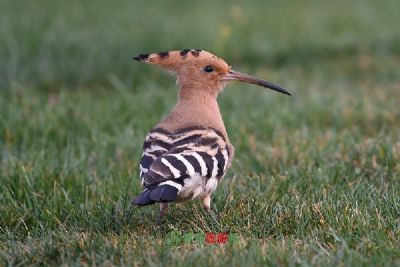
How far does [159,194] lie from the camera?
343cm

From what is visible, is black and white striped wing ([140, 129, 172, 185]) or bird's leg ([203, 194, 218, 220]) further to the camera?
bird's leg ([203, 194, 218, 220])

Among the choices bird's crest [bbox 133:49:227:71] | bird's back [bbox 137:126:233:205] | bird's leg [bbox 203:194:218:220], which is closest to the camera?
bird's back [bbox 137:126:233:205]

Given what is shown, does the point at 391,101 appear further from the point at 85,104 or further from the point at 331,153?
the point at 85,104

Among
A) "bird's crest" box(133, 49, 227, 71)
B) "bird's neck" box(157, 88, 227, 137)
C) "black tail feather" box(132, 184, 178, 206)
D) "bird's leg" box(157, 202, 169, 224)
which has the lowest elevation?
"bird's leg" box(157, 202, 169, 224)

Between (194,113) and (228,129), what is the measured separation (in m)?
1.60

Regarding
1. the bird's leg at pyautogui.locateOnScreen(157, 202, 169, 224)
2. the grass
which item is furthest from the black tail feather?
the bird's leg at pyautogui.locateOnScreen(157, 202, 169, 224)

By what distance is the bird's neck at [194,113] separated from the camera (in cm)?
419

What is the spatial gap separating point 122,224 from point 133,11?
6805 millimetres

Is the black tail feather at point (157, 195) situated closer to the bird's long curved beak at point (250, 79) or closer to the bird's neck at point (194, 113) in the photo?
the bird's neck at point (194, 113)

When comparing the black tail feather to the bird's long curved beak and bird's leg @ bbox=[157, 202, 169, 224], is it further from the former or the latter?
the bird's long curved beak

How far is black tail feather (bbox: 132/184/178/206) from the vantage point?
11.1 ft

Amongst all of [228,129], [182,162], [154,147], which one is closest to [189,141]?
[154,147]

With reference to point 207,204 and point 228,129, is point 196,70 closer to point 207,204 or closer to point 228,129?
point 207,204

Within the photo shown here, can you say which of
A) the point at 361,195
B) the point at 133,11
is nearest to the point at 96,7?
the point at 133,11
